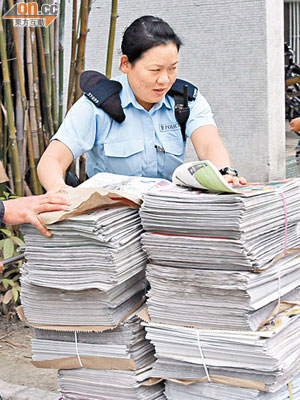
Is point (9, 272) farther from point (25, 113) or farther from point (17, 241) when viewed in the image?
point (25, 113)

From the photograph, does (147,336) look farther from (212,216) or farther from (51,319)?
(212,216)

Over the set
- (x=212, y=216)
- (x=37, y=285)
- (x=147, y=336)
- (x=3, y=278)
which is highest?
(x=212, y=216)

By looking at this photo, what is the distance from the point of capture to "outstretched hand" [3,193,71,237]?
221 cm

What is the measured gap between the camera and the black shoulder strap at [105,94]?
108 inches

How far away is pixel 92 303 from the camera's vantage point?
226 centimetres

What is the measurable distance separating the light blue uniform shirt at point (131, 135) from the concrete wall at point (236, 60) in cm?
363

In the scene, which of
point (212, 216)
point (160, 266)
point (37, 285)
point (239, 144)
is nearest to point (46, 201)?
point (37, 285)

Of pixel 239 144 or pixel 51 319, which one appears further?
pixel 239 144

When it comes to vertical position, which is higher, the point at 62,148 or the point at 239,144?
the point at 62,148

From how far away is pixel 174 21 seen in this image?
6648mm

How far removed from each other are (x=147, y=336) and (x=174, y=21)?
4.88 meters

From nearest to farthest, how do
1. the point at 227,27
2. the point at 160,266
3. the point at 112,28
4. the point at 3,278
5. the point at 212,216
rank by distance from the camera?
the point at 212,216, the point at 160,266, the point at 112,28, the point at 3,278, the point at 227,27

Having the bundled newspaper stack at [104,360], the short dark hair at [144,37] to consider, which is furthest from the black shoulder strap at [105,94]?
the bundled newspaper stack at [104,360]

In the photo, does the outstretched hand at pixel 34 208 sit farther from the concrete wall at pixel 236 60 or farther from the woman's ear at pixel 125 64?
the concrete wall at pixel 236 60
